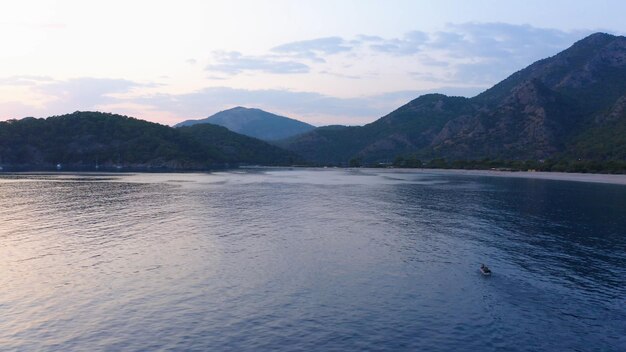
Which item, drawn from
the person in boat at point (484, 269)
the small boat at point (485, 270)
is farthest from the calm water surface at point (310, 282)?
the person in boat at point (484, 269)

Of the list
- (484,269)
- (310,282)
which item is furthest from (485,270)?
(310,282)

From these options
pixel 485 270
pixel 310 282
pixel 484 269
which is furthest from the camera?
pixel 484 269

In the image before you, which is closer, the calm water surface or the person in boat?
the calm water surface

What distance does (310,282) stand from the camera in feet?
137

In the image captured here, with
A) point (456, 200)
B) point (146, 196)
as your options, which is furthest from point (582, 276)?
point (146, 196)

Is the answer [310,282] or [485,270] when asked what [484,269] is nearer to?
[485,270]

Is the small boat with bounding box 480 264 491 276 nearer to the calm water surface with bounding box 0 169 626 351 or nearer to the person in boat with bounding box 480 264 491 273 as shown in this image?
the person in boat with bounding box 480 264 491 273

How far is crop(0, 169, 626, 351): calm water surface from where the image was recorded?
2947 centimetres

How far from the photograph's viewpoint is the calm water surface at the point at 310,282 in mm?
29469

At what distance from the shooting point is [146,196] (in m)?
118

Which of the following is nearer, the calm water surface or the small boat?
the calm water surface

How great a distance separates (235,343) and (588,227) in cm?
6395

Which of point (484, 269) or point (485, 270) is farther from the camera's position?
point (484, 269)

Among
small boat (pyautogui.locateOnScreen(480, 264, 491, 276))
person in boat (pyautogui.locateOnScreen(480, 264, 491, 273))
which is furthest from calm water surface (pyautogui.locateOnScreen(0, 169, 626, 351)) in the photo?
person in boat (pyautogui.locateOnScreen(480, 264, 491, 273))
